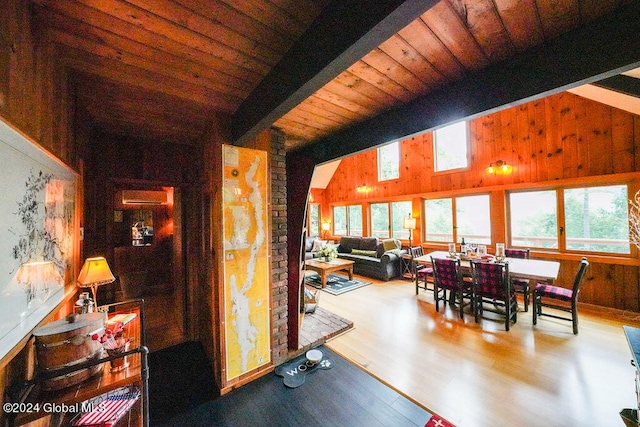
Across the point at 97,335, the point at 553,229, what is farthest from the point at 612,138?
the point at 97,335

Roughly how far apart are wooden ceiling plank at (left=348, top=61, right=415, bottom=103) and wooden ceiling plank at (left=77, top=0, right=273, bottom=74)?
1.85 ft

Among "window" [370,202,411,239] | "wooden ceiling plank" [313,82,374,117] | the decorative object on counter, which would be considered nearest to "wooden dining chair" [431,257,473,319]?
"wooden ceiling plank" [313,82,374,117]

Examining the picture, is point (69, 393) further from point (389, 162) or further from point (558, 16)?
point (389, 162)

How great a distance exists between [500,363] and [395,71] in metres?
3.00

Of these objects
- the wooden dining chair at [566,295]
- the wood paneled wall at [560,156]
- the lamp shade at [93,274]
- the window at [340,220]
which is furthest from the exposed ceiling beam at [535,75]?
the window at [340,220]

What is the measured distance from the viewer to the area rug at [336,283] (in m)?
4.97

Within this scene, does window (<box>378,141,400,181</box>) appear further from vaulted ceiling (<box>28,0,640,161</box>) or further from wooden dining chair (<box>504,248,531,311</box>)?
vaulted ceiling (<box>28,0,640,161</box>)

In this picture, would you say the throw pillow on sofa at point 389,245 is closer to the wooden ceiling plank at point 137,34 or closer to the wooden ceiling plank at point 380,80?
the wooden ceiling plank at point 380,80

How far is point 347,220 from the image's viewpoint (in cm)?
862

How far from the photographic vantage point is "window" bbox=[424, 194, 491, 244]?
5195mm

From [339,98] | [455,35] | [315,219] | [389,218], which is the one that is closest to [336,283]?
[389,218]

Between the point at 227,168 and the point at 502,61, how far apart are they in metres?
2.16

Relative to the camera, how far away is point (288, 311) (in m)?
2.70

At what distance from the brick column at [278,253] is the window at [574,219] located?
16.1 feet
